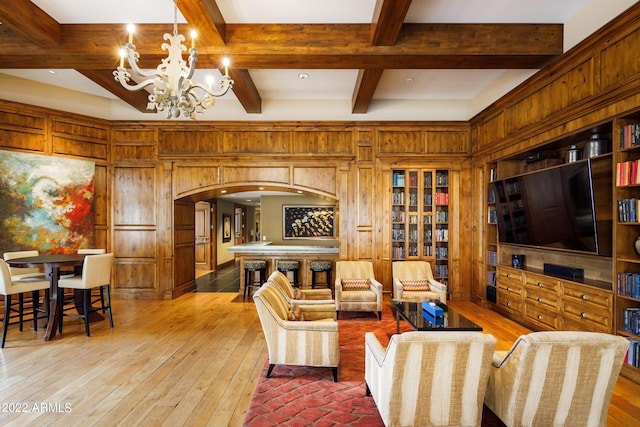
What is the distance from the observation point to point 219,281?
8.39 m

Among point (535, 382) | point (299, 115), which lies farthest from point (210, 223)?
point (535, 382)

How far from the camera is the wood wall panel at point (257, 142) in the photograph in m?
6.37

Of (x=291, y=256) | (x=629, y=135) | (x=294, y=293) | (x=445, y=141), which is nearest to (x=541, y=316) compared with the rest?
(x=629, y=135)

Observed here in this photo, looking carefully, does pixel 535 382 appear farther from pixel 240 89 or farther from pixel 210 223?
pixel 210 223

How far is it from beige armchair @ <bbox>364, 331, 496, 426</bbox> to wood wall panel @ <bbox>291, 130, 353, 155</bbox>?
15.5 ft

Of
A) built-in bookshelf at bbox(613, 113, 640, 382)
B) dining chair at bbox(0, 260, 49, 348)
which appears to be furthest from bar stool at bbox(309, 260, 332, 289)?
built-in bookshelf at bbox(613, 113, 640, 382)

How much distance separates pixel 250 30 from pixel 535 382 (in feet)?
14.2

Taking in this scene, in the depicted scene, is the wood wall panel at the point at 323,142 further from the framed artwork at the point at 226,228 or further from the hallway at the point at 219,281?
the framed artwork at the point at 226,228

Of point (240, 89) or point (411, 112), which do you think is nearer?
point (240, 89)

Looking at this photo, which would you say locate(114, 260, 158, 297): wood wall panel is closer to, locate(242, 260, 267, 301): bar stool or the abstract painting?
the abstract painting

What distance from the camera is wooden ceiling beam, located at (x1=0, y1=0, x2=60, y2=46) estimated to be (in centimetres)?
333

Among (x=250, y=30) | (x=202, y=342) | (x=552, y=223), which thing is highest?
(x=250, y=30)

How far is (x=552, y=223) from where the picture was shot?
4.18m

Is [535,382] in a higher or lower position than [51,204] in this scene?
lower
